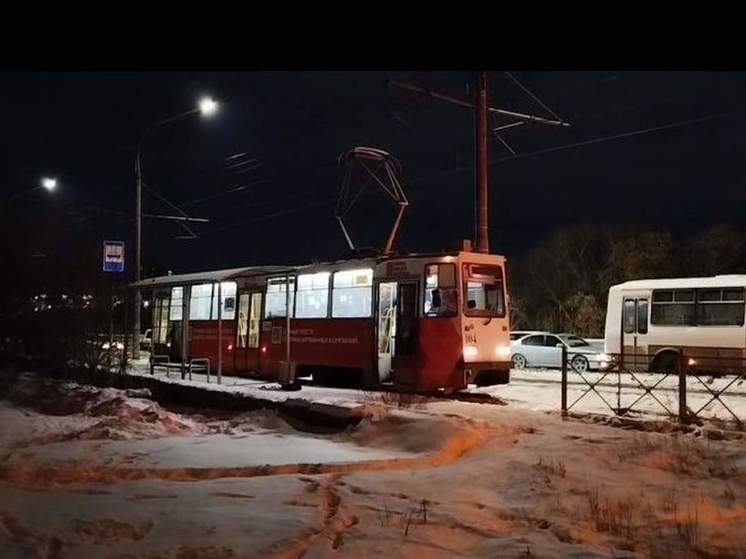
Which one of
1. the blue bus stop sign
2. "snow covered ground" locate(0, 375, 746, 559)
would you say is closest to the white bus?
"snow covered ground" locate(0, 375, 746, 559)

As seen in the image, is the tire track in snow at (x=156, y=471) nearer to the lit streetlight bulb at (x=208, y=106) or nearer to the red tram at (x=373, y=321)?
the red tram at (x=373, y=321)

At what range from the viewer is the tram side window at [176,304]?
84.2 ft

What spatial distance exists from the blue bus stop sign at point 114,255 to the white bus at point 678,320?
44.6 ft

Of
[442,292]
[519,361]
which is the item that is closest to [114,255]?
[442,292]

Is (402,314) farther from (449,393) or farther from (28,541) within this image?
Result: (28,541)

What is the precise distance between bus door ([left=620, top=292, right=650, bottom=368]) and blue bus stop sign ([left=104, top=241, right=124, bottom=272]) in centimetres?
1469

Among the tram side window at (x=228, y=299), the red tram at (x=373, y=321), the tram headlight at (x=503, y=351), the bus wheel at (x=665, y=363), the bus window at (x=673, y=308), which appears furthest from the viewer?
the bus window at (x=673, y=308)

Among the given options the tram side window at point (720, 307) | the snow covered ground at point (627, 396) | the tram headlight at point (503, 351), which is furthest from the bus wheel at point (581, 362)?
the tram headlight at point (503, 351)

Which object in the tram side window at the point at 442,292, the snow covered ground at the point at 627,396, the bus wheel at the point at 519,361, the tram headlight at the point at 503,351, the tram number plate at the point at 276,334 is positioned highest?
the tram side window at the point at 442,292

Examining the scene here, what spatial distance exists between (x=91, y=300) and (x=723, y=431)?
13864mm

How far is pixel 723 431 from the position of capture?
1158cm

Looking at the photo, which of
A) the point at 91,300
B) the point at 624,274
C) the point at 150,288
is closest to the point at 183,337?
the point at 150,288

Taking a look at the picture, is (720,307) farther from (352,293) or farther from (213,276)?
(213,276)

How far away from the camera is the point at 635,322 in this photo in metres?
24.7
